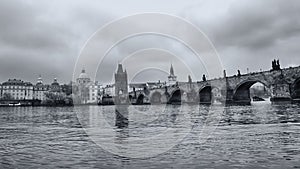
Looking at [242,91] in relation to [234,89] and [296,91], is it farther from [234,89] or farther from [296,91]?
[296,91]

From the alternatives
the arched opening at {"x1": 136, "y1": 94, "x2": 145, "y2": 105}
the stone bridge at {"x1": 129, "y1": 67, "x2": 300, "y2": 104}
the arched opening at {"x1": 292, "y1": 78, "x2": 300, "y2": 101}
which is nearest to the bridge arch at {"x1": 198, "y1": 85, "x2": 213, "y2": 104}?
the stone bridge at {"x1": 129, "y1": 67, "x2": 300, "y2": 104}

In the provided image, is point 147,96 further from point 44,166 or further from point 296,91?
point 44,166

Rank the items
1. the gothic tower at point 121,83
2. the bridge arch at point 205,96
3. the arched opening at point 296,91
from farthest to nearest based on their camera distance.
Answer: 1. the gothic tower at point 121,83
2. the bridge arch at point 205,96
3. the arched opening at point 296,91

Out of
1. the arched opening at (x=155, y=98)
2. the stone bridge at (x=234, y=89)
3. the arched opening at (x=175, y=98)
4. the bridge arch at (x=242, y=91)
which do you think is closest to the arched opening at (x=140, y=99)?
the stone bridge at (x=234, y=89)

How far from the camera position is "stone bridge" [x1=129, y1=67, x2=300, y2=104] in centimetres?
7006

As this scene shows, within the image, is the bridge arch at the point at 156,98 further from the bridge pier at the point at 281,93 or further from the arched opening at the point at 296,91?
the arched opening at the point at 296,91

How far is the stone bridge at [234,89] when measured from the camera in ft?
230

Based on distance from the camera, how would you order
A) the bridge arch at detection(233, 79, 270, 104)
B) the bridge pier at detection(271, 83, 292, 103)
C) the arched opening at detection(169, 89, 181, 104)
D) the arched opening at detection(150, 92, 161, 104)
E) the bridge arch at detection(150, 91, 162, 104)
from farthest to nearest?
the arched opening at detection(150, 92, 161, 104)
the bridge arch at detection(150, 91, 162, 104)
the arched opening at detection(169, 89, 181, 104)
the bridge arch at detection(233, 79, 270, 104)
the bridge pier at detection(271, 83, 292, 103)

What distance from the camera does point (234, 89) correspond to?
89.4 metres

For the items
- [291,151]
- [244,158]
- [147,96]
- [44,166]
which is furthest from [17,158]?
[147,96]

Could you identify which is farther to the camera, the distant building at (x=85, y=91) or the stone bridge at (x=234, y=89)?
the distant building at (x=85, y=91)

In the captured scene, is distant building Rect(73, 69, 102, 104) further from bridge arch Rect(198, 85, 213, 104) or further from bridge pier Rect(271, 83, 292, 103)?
bridge pier Rect(271, 83, 292, 103)

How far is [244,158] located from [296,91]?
7286 cm

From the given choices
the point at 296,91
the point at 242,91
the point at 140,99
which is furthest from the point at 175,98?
the point at 296,91
